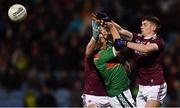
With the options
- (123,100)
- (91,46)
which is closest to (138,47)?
(91,46)

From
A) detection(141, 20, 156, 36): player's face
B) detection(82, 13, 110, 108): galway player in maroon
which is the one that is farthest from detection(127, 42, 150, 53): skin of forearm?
detection(82, 13, 110, 108): galway player in maroon

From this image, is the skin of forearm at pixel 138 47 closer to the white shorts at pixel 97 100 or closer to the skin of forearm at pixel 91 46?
the skin of forearm at pixel 91 46

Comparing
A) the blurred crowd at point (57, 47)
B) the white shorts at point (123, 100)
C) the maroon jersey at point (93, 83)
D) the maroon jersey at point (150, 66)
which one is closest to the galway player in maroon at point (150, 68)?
the maroon jersey at point (150, 66)

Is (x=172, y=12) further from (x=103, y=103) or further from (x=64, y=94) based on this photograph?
(x=103, y=103)

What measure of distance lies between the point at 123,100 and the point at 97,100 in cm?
49

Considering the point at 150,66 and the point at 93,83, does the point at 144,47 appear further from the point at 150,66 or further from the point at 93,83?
the point at 93,83

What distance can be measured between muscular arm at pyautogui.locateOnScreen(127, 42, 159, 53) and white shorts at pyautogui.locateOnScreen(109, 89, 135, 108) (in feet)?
3.39

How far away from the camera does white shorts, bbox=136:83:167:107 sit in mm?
11016

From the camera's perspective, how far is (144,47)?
1068 centimetres

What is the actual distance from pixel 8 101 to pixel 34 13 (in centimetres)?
292

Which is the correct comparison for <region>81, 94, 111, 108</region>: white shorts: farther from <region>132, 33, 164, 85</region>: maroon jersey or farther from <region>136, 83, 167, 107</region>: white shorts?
<region>132, 33, 164, 85</region>: maroon jersey

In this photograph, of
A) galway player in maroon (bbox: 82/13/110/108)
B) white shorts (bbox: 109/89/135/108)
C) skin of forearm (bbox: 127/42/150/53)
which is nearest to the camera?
skin of forearm (bbox: 127/42/150/53)

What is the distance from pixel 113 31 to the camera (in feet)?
35.5

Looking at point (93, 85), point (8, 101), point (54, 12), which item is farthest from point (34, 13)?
point (93, 85)
